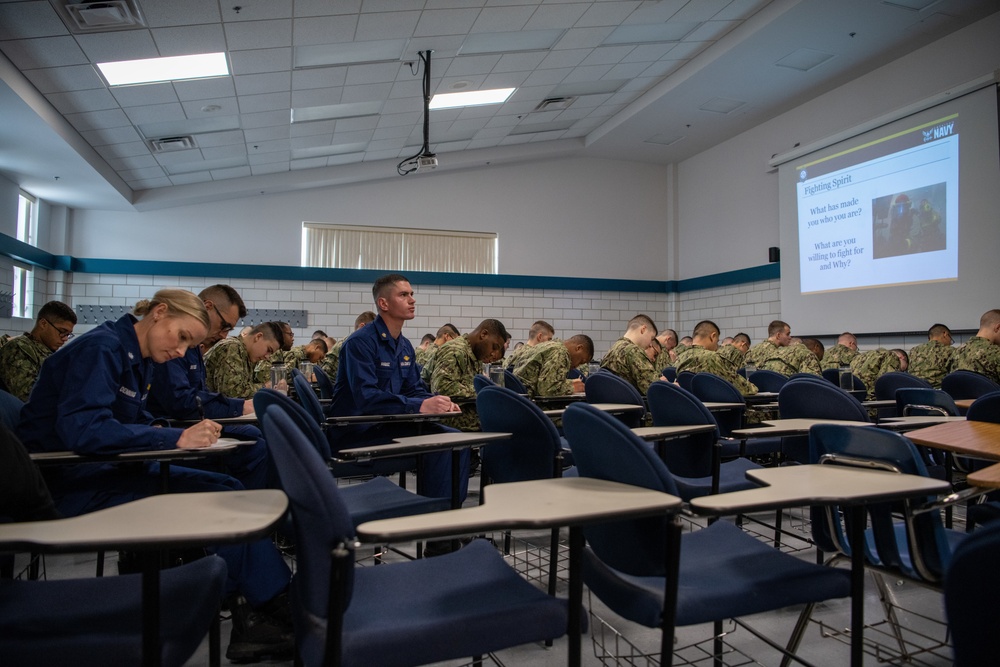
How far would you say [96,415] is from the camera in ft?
6.38

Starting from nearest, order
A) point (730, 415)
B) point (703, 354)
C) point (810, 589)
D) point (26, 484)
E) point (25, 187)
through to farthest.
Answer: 1. point (26, 484)
2. point (810, 589)
3. point (730, 415)
4. point (703, 354)
5. point (25, 187)

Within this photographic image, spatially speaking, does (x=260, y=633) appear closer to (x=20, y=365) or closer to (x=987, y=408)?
(x=987, y=408)

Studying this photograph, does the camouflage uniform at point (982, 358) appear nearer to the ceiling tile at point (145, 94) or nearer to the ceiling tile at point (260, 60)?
the ceiling tile at point (260, 60)

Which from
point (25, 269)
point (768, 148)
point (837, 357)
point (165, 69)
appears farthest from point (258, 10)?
point (768, 148)

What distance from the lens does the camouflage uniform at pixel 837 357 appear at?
7238mm

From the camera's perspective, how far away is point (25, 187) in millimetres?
8289

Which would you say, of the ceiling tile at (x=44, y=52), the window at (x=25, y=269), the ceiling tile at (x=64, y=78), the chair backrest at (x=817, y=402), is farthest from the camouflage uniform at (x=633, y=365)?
the window at (x=25, y=269)

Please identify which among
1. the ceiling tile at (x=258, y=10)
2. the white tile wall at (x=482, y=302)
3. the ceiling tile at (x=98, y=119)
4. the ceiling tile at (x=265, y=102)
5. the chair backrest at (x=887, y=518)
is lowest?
the chair backrest at (x=887, y=518)

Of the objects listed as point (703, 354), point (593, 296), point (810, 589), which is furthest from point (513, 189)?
point (810, 589)

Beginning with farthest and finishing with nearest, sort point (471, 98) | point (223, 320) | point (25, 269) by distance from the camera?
point (25, 269), point (471, 98), point (223, 320)

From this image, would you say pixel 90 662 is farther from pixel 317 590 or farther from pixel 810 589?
pixel 810 589

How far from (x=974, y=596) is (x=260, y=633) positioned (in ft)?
6.27

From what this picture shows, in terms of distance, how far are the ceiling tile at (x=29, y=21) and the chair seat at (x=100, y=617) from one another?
4.71m

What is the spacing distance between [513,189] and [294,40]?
19.1 ft
